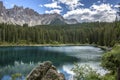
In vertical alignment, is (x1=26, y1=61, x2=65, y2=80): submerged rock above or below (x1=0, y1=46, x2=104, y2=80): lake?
above

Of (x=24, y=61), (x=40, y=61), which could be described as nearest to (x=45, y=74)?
A: (x=40, y=61)

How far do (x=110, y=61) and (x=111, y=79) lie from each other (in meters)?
2.95

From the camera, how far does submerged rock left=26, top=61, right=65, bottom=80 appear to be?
65.8 ft

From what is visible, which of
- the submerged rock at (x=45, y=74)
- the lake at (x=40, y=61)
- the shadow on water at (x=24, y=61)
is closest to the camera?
the submerged rock at (x=45, y=74)

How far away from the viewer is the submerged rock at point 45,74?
65.8ft

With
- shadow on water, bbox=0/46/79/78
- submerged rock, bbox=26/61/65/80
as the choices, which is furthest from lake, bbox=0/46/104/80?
submerged rock, bbox=26/61/65/80

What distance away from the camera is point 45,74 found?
20.7m

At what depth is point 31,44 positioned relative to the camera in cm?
19888

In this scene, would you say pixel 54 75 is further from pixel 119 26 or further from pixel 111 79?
pixel 119 26

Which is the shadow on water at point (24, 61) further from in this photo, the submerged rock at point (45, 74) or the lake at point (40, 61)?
the submerged rock at point (45, 74)

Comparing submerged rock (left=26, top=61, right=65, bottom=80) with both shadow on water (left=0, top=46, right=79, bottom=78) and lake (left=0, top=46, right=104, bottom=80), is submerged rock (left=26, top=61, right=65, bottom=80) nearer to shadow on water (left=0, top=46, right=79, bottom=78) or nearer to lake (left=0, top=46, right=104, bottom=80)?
lake (left=0, top=46, right=104, bottom=80)

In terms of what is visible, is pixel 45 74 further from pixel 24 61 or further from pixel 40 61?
pixel 24 61

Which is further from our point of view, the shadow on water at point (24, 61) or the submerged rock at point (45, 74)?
the shadow on water at point (24, 61)

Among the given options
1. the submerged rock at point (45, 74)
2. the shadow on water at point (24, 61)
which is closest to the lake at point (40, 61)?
the shadow on water at point (24, 61)
